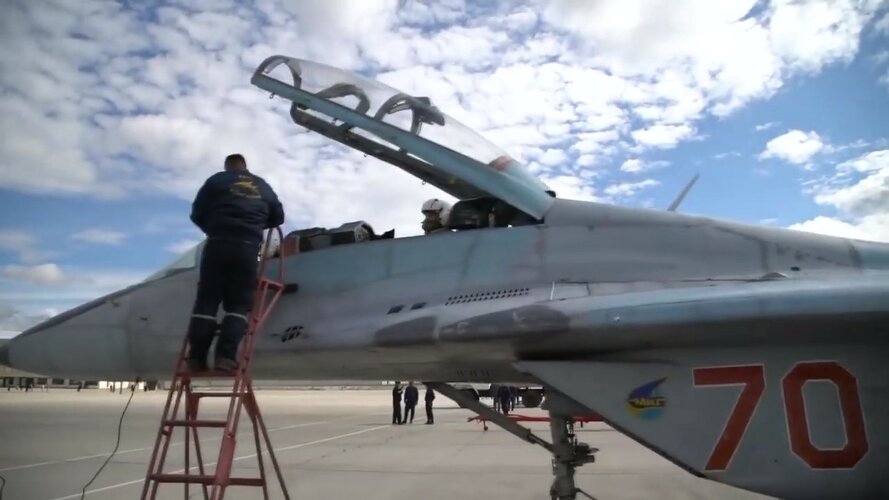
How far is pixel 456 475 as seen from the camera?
32.1 feet

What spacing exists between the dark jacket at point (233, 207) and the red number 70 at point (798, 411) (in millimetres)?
2849

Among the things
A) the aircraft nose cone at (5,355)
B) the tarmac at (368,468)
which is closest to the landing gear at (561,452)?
the tarmac at (368,468)

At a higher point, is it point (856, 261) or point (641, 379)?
point (856, 261)

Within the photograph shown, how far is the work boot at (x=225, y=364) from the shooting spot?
161 inches

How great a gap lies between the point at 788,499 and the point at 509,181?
109 inches

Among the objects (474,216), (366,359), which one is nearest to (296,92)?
(474,216)

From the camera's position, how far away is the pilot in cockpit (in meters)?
5.28

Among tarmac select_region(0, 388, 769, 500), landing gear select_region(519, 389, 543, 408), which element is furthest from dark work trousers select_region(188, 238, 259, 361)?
landing gear select_region(519, 389, 543, 408)

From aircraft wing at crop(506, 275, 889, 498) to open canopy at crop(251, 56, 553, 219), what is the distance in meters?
1.51

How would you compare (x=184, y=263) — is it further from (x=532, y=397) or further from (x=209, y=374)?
(x=532, y=397)

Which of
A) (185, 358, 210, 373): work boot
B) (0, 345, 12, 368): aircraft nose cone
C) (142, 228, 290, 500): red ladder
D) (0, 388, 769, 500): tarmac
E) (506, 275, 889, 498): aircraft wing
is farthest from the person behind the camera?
(0, 388, 769, 500): tarmac

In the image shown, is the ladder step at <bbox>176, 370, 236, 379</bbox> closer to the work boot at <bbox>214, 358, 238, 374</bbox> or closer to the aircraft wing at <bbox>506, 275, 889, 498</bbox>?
the work boot at <bbox>214, 358, 238, 374</bbox>

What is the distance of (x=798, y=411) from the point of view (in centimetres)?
363

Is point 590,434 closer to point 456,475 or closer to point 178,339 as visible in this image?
point 456,475
